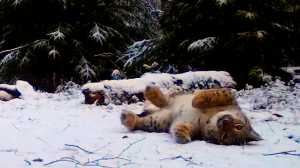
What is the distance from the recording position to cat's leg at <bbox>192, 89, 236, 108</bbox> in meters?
3.23

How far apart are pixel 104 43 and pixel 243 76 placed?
209 inches

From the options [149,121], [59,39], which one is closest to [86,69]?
[59,39]

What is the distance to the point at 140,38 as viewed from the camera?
1312cm

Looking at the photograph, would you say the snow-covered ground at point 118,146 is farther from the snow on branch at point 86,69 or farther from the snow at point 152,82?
the snow on branch at point 86,69

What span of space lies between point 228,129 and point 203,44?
5.70 metres

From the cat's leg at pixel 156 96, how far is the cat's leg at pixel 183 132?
0.74 m

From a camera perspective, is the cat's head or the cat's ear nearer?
the cat's head

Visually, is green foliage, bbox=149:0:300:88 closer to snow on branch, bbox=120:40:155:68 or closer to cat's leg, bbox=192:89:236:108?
snow on branch, bbox=120:40:155:68

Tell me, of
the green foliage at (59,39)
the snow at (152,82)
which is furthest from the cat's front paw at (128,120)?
the green foliage at (59,39)

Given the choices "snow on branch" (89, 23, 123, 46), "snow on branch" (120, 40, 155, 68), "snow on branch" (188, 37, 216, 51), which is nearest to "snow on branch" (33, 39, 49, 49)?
"snow on branch" (89, 23, 123, 46)

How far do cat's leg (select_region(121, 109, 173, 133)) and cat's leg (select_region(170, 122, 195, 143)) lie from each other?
1.63 feet

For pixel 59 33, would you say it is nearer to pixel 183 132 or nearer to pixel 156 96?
pixel 156 96

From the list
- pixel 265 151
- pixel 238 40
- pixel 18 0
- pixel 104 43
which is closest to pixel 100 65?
pixel 104 43

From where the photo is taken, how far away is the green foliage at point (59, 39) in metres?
11.1
